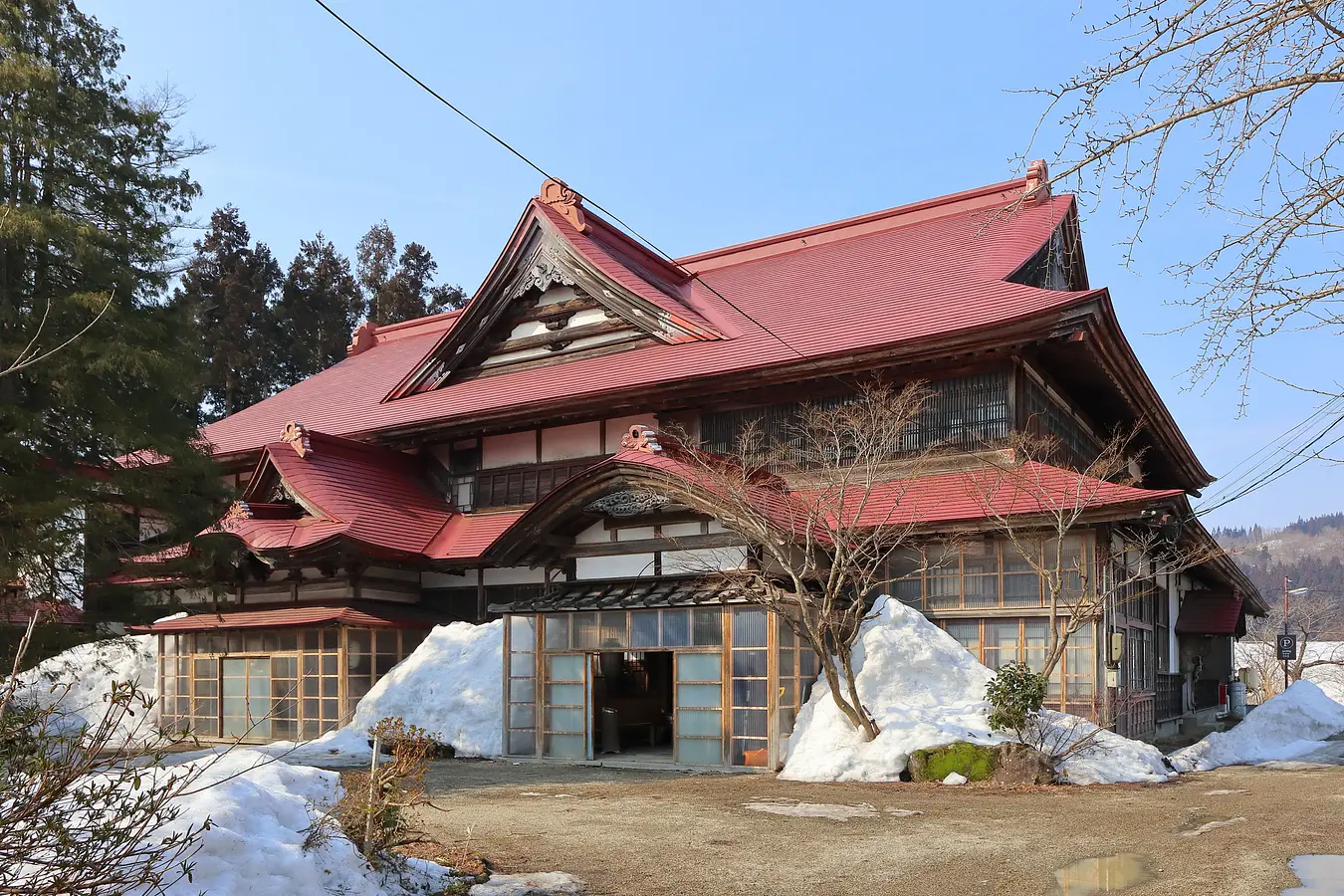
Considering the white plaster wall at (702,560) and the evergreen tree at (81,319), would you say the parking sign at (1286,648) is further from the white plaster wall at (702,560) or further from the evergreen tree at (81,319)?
the evergreen tree at (81,319)

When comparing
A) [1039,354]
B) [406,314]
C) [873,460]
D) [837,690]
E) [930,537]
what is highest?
[406,314]

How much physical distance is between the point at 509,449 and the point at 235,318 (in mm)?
26673

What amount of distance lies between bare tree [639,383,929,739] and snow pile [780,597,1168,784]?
0.94 feet

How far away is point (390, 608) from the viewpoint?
18312 mm

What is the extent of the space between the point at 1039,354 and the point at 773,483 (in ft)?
13.8

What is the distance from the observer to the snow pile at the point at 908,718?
12.4 m

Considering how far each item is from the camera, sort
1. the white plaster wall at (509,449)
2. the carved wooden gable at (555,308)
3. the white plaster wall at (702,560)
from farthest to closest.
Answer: the white plaster wall at (509,449) < the carved wooden gable at (555,308) < the white plaster wall at (702,560)

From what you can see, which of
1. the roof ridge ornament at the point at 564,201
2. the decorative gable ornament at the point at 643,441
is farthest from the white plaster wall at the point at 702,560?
the roof ridge ornament at the point at 564,201

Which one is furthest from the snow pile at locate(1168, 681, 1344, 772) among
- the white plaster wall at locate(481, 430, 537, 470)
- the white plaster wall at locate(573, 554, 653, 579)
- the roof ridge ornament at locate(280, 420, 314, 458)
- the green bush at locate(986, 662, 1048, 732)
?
the roof ridge ornament at locate(280, 420, 314, 458)

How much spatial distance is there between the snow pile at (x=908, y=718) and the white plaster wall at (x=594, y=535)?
4054 mm

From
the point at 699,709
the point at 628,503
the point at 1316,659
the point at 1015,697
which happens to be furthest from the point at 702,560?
the point at 1316,659

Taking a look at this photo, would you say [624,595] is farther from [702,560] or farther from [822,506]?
[822,506]

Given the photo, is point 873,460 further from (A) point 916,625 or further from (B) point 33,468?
(B) point 33,468

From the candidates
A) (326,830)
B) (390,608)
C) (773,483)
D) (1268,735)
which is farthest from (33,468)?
(1268,735)
